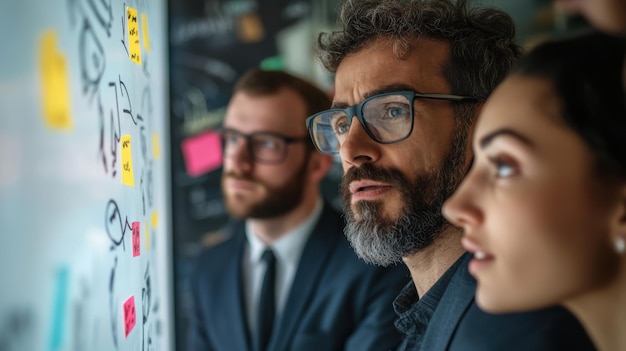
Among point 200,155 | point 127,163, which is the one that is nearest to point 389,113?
point 127,163

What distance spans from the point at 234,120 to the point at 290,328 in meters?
0.69

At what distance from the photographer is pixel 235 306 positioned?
1784 mm

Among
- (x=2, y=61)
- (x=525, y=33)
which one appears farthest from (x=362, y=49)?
(x=525, y=33)

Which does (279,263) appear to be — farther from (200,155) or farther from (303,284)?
(200,155)

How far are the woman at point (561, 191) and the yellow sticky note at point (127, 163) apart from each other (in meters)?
0.51

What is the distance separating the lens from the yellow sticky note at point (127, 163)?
3.04 feet

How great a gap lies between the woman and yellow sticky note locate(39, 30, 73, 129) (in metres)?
0.43

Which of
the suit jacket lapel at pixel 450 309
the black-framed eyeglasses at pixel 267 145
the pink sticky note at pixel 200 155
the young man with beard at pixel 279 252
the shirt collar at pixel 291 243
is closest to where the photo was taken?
the suit jacket lapel at pixel 450 309

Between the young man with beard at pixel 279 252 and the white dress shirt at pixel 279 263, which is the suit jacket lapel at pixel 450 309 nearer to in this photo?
the young man with beard at pixel 279 252

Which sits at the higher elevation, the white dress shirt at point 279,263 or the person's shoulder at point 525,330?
the person's shoulder at point 525,330

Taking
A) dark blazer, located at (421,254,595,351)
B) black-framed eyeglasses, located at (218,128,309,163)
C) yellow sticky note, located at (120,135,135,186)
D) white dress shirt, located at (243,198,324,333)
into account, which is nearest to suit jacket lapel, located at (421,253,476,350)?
dark blazer, located at (421,254,595,351)

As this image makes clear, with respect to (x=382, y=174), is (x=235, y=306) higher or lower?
lower

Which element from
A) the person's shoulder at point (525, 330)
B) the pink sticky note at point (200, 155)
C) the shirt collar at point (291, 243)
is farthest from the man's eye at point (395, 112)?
the pink sticky note at point (200, 155)

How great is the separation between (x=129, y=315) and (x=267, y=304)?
31.9 inches
